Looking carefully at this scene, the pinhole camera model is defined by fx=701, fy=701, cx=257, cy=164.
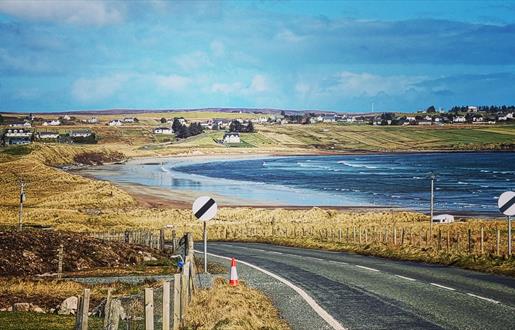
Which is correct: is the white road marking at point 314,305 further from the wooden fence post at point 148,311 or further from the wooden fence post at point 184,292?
the wooden fence post at point 148,311

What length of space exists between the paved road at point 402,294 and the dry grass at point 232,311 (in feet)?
2.15

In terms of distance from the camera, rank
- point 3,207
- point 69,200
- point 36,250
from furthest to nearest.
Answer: point 69,200
point 3,207
point 36,250

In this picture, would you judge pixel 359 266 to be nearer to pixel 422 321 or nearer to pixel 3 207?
pixel 422 321

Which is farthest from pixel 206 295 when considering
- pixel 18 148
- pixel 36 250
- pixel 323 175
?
pixel 18 148

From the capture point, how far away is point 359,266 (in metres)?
25.0

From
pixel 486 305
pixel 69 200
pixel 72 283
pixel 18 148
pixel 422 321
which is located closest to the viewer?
pixel 422 321

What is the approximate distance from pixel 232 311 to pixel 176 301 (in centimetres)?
134

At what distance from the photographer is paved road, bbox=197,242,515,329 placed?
520 inches

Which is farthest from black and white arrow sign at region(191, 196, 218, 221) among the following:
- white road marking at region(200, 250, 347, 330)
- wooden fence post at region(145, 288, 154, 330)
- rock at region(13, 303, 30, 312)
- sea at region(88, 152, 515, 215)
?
sea at region(88, 152, 515, 215)

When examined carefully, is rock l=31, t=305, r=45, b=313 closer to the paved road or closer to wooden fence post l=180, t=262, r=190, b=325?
wooden fence post l=180, t=262, r=190, b=325

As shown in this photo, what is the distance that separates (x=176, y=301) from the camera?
12.6m

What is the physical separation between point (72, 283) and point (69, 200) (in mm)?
60606

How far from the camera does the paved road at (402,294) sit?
43.3 feet

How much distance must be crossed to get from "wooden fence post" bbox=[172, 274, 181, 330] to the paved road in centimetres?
221
